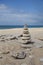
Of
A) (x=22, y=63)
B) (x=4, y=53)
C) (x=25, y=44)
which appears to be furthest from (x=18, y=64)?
(x=25, y=44)

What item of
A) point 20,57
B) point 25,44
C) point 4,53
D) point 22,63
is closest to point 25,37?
point 25,44

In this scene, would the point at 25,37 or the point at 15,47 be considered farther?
the point at 25,37

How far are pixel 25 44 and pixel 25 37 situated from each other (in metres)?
0.51

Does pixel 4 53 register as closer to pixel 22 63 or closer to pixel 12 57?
pixel 12 57

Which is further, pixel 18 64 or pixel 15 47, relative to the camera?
pixel 15 47

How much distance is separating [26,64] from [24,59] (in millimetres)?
607

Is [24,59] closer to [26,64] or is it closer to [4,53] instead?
[26,64]

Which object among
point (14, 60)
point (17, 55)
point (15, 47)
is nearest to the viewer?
point (14, 60)

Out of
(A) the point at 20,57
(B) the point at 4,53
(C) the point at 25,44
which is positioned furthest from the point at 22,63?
(C) the point at 25,44

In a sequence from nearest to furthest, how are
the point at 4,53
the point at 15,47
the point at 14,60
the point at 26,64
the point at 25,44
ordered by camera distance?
the point at 26,64
the point at 14,60
the point at 4,53
the point at 15,47
the point at 25,44

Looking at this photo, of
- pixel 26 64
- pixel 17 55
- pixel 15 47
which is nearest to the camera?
pixel 26 64

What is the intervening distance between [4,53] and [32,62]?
167 cm

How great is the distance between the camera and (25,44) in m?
8.57

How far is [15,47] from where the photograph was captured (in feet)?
25.8
